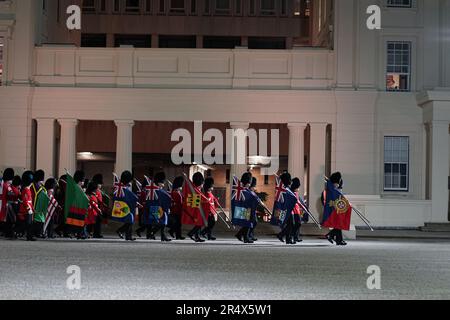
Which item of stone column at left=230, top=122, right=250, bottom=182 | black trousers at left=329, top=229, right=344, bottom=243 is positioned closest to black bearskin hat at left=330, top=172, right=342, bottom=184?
black trousers at left=329, top=229, right=344, bottom=243

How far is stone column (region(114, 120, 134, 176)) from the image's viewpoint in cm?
3331

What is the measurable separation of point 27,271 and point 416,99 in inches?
853

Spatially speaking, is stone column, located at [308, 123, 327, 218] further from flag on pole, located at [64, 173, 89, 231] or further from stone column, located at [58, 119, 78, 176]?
flag on pole, located at [64, 173, 89, 231]

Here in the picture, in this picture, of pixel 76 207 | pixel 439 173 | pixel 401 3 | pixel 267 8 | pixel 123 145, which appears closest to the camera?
pixel 76 207

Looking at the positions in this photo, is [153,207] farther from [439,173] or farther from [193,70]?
[439,173]

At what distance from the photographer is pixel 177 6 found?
4816cm

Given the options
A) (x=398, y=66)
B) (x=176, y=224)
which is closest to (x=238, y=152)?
(x=398, y=66)

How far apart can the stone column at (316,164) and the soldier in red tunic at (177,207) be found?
9483 mm

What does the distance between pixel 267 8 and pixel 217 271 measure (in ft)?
115

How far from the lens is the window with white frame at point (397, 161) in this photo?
33.5 meters

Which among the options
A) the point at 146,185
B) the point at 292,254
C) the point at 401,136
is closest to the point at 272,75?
the point at 401,136

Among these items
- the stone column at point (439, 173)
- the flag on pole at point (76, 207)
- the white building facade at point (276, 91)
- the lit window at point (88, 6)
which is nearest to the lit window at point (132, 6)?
the lit window at point (88, 6)

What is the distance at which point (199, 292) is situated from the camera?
11.7m

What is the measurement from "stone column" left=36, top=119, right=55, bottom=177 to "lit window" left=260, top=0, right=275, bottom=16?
18158 millimetres
